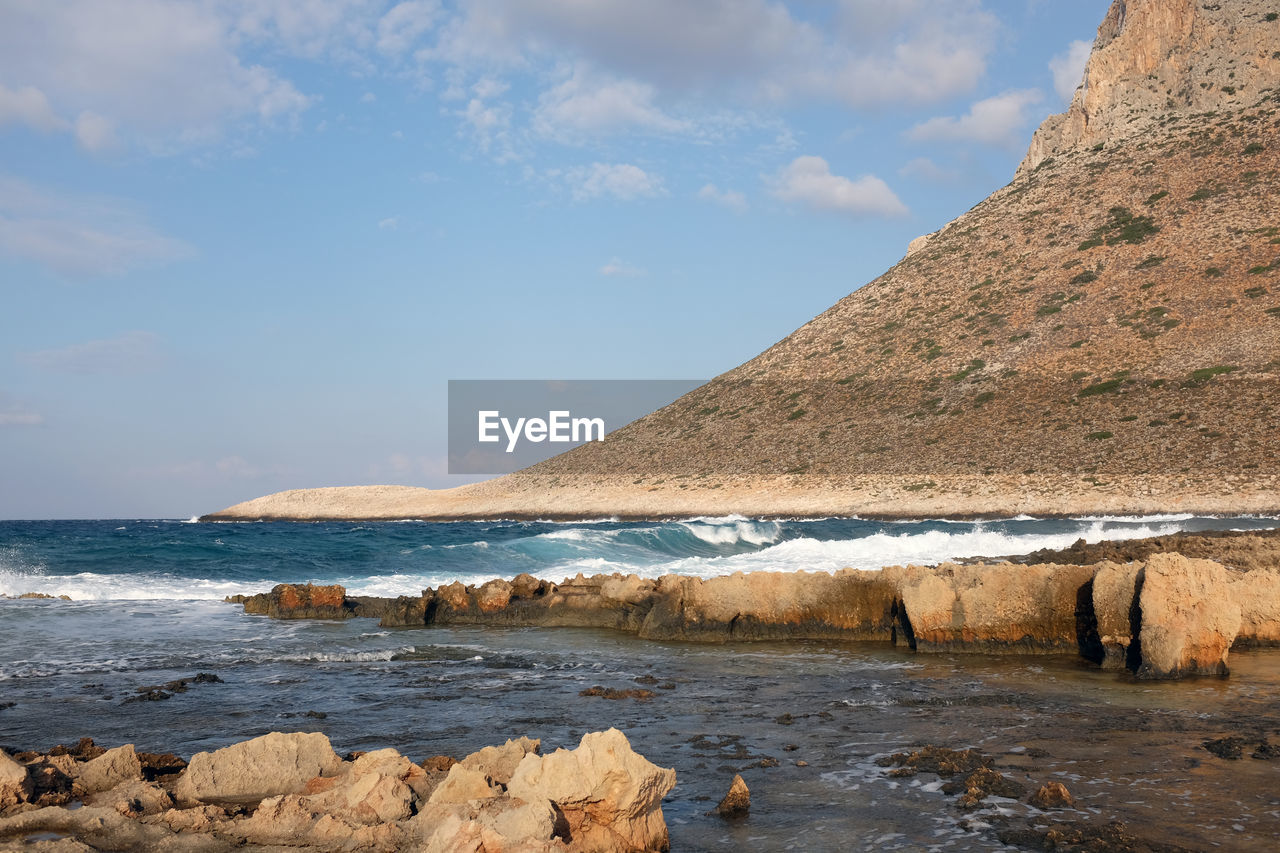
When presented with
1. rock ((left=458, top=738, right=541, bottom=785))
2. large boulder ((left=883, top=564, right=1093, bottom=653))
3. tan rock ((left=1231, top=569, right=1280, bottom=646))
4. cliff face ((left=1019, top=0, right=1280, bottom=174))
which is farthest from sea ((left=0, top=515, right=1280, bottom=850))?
cliff face ((left=1019, top=0, right=1280, bottom=174))

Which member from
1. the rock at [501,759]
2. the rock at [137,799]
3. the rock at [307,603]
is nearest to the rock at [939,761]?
the rock at [501,759]

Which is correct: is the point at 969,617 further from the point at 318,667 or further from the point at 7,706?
the point at 7,706

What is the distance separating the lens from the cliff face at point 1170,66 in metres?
71.5

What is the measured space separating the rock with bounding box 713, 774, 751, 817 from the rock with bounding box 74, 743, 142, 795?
12.7 feet

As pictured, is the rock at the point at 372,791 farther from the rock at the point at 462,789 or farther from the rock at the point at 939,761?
A: the rock at the point at 939,761

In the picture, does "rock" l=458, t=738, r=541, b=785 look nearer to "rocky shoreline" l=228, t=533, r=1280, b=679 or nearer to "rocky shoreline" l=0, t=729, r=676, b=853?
"rocky shoreline" l=0, t=729, r=676, b=853

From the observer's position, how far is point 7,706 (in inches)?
401

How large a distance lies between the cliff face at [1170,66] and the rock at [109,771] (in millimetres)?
83903

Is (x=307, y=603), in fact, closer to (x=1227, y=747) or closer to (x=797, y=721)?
(x=797, y=721)

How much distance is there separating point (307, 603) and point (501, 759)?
13026 mm

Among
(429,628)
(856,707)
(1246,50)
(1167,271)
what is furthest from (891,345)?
(856,707)

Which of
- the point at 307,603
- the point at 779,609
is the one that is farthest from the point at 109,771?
the point at 307,603

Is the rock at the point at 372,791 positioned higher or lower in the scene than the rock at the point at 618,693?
higher

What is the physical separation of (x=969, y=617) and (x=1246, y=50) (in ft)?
254
